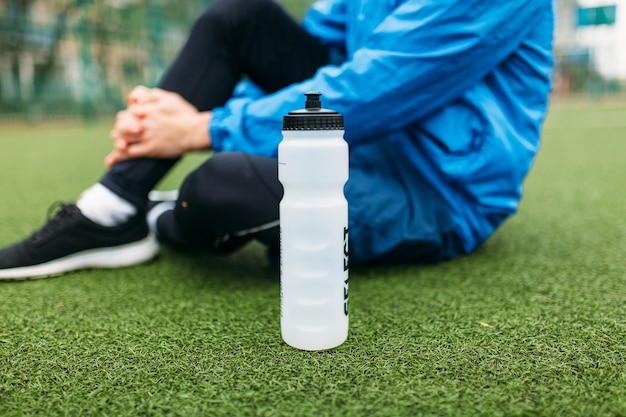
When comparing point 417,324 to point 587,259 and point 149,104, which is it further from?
point 149,104

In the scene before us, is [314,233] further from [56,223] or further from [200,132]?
[56,223]

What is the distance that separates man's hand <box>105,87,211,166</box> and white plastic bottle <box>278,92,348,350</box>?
17.5 inches

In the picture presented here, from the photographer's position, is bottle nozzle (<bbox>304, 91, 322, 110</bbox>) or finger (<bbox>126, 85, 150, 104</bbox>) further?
finger (<bbox>126, 85, 150, 104</bbox>)

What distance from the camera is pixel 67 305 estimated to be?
3.48ft

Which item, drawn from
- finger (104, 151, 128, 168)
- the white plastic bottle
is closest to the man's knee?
finger (104, 151, 128, 168)

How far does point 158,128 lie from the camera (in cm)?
117

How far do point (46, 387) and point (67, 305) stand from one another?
36 centimetres

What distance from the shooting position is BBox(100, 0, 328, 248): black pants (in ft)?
3.49

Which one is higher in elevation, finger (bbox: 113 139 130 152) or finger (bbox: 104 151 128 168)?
finger (bbox: 113 139 130 152)

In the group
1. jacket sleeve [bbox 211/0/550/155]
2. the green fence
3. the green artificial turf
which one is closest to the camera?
the green artificial turf

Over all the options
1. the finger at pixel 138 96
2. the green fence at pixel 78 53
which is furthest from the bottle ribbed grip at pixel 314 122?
the green fence at pixel 78 53

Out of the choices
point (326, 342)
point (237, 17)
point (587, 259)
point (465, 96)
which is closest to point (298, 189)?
point (326, 342)

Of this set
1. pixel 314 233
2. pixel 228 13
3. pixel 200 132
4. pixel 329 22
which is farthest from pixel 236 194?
pixel 329 22

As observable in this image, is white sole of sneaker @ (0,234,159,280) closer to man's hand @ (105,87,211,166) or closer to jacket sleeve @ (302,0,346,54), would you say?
man's hand @ (105,87,211,166)
